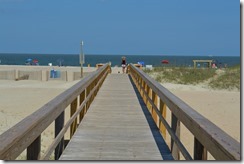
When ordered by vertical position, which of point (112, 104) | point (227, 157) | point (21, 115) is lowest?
point (21, 115)

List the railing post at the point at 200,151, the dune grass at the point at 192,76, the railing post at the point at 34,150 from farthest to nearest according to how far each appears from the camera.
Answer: the dune grass at the point at 192,76 < the railing post at the point at 34,150 < the railing post at the point at 200,151

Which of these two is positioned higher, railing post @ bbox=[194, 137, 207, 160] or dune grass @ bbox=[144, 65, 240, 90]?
railing post @ bbox=[194, 137, 207, 160]

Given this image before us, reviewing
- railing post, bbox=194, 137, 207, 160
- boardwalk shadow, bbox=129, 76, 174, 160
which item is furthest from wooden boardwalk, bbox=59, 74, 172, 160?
railing post, bbox=194, 137, 207, 160

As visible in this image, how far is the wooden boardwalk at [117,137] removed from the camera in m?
5.39

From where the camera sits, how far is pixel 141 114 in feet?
30.1

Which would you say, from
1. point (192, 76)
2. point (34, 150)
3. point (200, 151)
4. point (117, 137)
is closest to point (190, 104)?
point (192, 76)

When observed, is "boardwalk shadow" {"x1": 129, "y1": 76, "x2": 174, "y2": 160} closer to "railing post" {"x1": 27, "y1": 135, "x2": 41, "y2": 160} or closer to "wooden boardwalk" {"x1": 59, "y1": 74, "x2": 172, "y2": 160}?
"wooden boardwalk" {"x1": 59, "y1": 74, "x2": 172, "y2": 160}

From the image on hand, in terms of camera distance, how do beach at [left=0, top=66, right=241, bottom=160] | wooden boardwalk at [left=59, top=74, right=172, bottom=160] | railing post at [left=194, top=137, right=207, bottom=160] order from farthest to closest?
beach at [left=0, top=66, right=241, bottom=160] < wooden boardwalk at [left=59, top=74, right=172, bottom=160] < railing post at [left=194, top=137, right=207, bottom=160]

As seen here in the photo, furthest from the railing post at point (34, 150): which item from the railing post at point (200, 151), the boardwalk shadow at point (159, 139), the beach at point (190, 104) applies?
the beach at point (190, 104)

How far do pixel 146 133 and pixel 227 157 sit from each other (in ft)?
14.5

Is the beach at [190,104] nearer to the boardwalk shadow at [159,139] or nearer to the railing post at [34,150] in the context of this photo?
the boardwalk shadow at [159,139]

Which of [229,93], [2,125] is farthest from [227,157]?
[229,93]

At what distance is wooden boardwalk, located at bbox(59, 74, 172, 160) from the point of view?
17.7 ft

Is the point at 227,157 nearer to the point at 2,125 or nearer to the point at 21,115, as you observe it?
the point at 2,125
